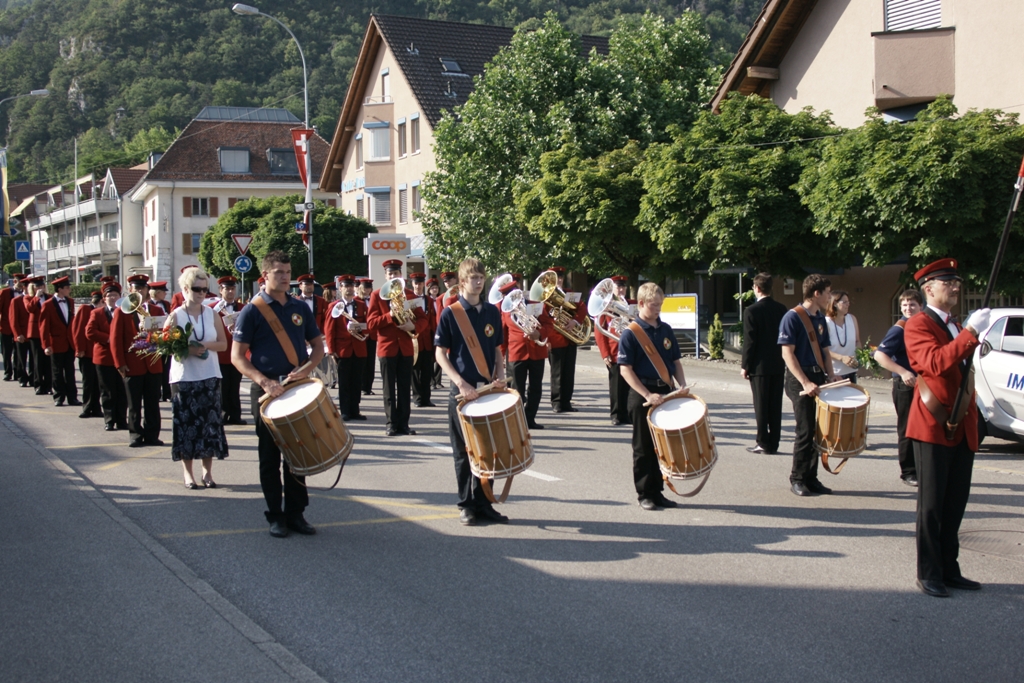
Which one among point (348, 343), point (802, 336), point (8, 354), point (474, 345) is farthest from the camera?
point (8, 354)

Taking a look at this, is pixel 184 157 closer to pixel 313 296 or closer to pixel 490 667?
pixel 313 296

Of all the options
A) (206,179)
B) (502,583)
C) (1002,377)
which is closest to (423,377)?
(1002,377)

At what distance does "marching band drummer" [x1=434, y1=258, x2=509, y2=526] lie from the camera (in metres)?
7.55

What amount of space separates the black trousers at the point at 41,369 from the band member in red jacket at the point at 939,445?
1580cm

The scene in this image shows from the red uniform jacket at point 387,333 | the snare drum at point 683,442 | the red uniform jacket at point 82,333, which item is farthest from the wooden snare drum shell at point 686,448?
the red uniform jacket at point 82,333

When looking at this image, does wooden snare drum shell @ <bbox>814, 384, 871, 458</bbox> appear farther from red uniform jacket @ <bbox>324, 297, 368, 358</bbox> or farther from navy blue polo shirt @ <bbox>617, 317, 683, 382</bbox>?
red uniform jacket @ <bbox>324, 297, 368, 358</bbox>

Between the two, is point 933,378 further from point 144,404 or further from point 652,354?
point 144,404

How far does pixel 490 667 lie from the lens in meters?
4.76

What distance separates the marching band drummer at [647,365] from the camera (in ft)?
25.6

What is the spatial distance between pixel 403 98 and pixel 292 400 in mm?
39635

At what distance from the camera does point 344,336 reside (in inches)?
571

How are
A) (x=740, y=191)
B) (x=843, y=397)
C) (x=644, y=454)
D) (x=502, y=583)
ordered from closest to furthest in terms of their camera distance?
(x=502, y=583)
(x=644, y=454)
(x=843, y=397)
(x=740, y=191)

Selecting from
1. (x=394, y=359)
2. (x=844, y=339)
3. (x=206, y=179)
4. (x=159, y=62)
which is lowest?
(x=394, y=359)

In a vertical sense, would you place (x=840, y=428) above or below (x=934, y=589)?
above
